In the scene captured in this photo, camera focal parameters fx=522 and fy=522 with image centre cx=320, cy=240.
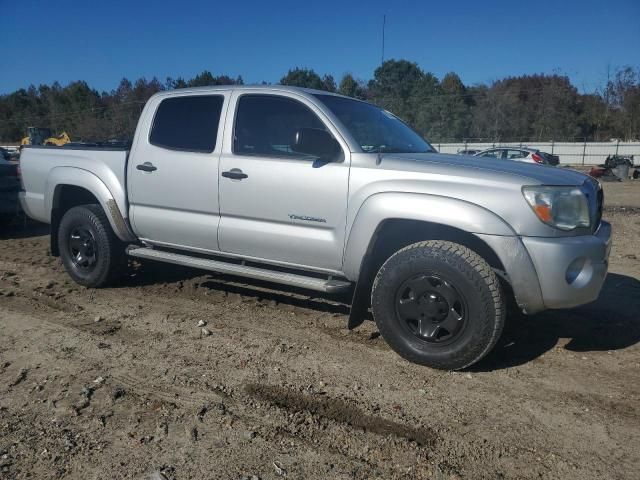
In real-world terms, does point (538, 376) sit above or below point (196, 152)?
below

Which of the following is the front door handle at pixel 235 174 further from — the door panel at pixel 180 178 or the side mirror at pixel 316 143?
the side mirror at pixel 316 143

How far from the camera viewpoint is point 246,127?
4.41 metres

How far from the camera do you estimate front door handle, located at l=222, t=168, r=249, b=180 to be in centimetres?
421

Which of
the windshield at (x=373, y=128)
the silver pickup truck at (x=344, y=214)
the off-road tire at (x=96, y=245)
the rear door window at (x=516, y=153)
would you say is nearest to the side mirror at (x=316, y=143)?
the silver pickup truck at (x=344, y=214)

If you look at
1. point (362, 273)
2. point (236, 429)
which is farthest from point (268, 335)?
point (236, 429)

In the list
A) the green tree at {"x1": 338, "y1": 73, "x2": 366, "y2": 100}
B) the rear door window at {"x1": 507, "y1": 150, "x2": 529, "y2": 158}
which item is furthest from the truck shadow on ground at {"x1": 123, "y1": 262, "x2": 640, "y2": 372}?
the green tree at {"x1": 338, "y1": 73, "x2": 366, "y2": 100}

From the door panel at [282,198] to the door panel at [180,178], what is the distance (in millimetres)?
162

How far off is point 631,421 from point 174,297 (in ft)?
12.9

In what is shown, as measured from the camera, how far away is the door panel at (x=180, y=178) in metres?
4.46

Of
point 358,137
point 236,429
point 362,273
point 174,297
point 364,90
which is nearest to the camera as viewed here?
point 236,429

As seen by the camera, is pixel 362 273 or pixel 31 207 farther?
pixel 31 207

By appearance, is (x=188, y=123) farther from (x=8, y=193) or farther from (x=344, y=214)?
(x=8, y=193)

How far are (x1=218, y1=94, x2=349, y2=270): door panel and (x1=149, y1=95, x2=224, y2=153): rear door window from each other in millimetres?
248

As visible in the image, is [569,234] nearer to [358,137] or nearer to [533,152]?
[358,137]
